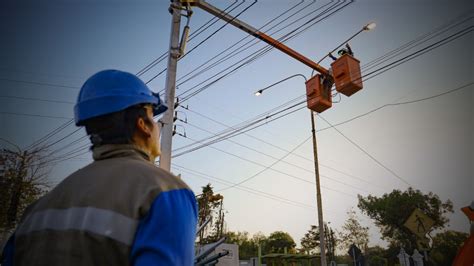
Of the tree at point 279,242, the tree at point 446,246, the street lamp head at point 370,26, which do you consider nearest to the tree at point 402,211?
the tree at point 446,246

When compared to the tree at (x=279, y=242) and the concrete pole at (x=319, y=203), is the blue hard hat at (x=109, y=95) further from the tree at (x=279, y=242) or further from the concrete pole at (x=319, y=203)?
the tree at (x=279, y=242)

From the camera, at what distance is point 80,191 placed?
3.59ft

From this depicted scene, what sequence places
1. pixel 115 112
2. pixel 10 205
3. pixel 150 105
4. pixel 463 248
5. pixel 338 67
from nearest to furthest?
pixel 115 112 → pixel 150 105 → pixel 463 248 → pixel 338 67 → pixel 10 205

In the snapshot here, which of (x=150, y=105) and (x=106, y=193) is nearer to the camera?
(x=106, y=193)

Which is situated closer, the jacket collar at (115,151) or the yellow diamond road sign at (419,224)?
the jacket collar at (115,151)

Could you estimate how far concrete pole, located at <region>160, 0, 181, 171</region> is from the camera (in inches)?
223

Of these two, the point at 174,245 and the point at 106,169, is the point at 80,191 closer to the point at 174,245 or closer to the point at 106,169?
the point at 106,169

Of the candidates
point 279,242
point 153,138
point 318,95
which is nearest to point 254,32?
point 318,95

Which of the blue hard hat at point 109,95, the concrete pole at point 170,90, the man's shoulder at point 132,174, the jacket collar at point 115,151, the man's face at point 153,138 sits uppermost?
the concrete pole at point 170,90

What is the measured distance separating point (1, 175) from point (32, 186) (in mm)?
2082

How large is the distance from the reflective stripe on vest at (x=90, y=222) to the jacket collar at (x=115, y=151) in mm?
260

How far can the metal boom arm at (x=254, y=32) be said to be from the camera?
23.0ft

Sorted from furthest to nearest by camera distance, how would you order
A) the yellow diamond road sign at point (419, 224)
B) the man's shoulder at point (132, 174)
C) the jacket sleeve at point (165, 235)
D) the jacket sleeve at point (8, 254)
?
the yellow diamond road sign at point (419, 224) → the jacket sleeve at point (8, 254) → the man's shoulder at point (132, 174) → the jacket sleeve at point (165, 235)

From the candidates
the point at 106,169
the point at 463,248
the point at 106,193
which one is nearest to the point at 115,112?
the point at 106,169
